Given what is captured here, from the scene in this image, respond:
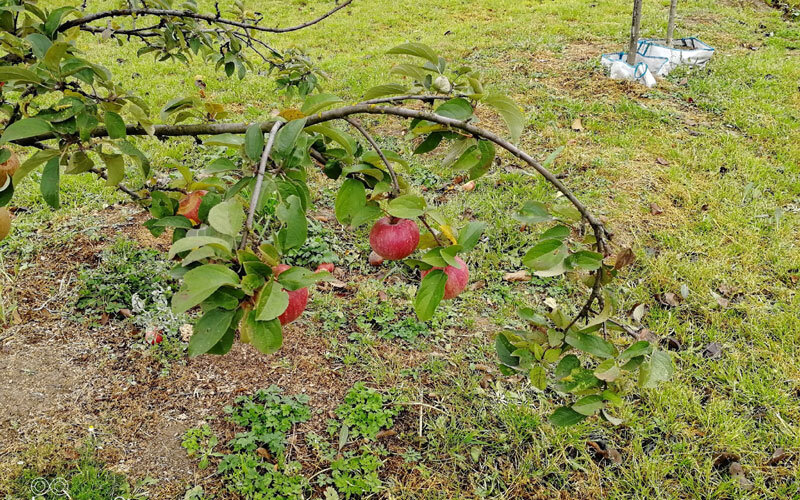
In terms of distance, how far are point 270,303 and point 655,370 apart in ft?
2.25

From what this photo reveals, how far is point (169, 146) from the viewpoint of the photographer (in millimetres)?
4188

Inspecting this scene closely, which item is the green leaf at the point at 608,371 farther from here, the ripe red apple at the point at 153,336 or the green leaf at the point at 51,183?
the ripe red apple at the point at 153,336

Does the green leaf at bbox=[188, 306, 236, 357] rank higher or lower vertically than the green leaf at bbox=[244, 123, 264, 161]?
lower

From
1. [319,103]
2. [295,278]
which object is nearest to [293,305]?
[295,278]

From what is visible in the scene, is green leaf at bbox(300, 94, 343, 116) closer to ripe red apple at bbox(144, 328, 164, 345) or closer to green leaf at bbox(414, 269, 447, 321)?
green leaf at bbox(414, 269, 447, 321)

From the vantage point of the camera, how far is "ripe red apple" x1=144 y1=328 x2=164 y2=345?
2508mm

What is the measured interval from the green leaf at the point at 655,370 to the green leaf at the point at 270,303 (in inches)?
24.7

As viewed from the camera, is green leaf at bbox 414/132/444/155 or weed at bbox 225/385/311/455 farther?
weed at bbox 225/385/311/455

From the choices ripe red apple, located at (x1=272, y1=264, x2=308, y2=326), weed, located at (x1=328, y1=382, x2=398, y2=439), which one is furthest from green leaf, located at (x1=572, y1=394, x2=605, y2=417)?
weed, located at (x1=328, y1=382, x2=398, y2=439)

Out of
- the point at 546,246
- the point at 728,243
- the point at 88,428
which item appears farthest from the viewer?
the point at 728,243

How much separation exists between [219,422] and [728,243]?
2958 mm

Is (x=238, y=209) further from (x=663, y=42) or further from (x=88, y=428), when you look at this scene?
(x=663, y=42)

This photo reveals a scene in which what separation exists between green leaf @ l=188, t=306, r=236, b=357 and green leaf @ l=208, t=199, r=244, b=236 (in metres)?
0.11

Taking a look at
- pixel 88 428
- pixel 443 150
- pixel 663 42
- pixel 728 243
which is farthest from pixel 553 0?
pixel 88 428
